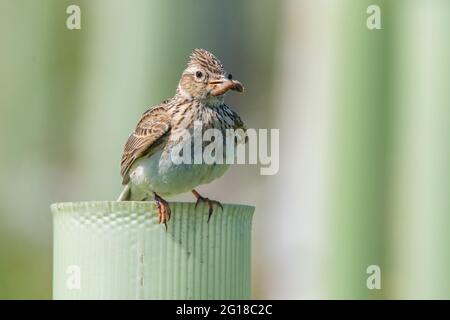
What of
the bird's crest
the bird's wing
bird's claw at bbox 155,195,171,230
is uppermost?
the bird's crest

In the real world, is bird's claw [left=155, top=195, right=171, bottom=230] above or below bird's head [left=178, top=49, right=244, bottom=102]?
below

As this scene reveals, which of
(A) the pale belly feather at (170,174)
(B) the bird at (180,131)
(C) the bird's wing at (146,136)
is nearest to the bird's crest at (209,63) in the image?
(B) the bird at (180,131)

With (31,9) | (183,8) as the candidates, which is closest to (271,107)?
(183,8)

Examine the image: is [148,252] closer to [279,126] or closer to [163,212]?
[163,212]

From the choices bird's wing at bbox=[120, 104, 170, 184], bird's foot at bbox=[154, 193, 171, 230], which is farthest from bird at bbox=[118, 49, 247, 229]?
bird's foot at bbox=[154, 193, 171, 230]

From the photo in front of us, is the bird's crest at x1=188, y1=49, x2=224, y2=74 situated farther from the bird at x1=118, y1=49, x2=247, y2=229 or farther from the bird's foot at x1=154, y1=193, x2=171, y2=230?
the bird's foot at x1=154, y1=193, x2=171, y2=230

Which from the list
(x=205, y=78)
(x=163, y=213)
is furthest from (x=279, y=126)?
(x=163, y=213)
